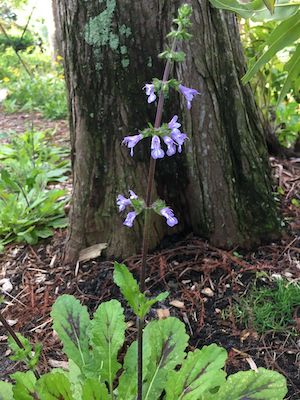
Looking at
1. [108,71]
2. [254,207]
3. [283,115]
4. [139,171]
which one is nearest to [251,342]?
[254,207]

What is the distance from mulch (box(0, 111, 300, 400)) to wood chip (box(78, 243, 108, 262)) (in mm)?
33

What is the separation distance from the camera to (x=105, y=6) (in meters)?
2.31

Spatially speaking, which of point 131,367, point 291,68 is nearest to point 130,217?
point 131,367

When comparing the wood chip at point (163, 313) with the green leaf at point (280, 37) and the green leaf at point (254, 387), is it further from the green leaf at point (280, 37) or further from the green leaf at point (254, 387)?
the green leaf at point (280, 37)

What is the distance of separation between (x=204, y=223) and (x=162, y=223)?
25cm

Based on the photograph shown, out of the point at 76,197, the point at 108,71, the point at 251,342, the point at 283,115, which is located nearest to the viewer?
the point at 251,342

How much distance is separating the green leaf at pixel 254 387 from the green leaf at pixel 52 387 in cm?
61

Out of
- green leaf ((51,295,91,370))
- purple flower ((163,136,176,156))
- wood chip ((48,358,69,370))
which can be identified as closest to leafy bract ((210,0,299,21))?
purple flower ((163,136,176,156))

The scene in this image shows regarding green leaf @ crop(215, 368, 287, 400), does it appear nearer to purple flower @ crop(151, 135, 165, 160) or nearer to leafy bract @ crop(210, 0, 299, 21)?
purple flower @ crop(151, 135, 165, 160)

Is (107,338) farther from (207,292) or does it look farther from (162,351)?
(207,292)

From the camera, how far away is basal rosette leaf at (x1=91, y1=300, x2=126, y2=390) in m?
1.99

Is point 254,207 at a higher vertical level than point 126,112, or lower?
lower

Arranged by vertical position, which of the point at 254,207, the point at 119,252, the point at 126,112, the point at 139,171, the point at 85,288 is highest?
the point at 126,112

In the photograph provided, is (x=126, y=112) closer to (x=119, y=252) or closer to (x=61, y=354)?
(x=119, y=252)
